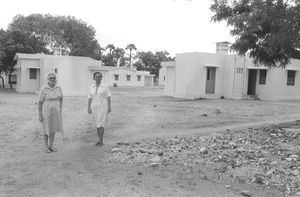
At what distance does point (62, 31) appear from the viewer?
51406 millimetres

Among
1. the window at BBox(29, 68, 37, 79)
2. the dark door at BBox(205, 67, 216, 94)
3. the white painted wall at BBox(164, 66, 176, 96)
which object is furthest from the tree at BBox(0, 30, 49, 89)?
Answer: the dark door at BBox(205, 67, 216, 94)

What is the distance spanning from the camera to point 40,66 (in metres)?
32.4

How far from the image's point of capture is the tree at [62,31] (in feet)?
167

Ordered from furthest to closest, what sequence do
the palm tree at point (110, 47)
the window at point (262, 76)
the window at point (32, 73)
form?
the palm tree at point (110, 47) < the window at point (32, 73) < the window at point (262, 76)

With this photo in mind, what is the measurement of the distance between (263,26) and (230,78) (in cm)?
1880

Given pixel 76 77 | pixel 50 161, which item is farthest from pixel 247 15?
pixel 76 77

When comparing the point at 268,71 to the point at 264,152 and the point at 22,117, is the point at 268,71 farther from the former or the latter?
the point at 264,152

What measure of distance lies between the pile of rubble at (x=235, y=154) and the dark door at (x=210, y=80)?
1865 centimetres

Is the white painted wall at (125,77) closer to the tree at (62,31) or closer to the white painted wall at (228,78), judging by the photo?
the tree at (62,31)

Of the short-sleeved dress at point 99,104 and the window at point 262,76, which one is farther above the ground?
the window at point 262,76

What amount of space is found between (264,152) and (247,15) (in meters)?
3.66

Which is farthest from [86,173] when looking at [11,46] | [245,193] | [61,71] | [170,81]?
[11,46]

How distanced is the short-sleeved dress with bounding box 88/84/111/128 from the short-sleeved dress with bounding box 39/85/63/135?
792 mm

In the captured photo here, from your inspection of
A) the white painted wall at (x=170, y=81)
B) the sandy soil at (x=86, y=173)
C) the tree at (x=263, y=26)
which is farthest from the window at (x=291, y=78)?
the sandy soil at (x=86, y=173)
